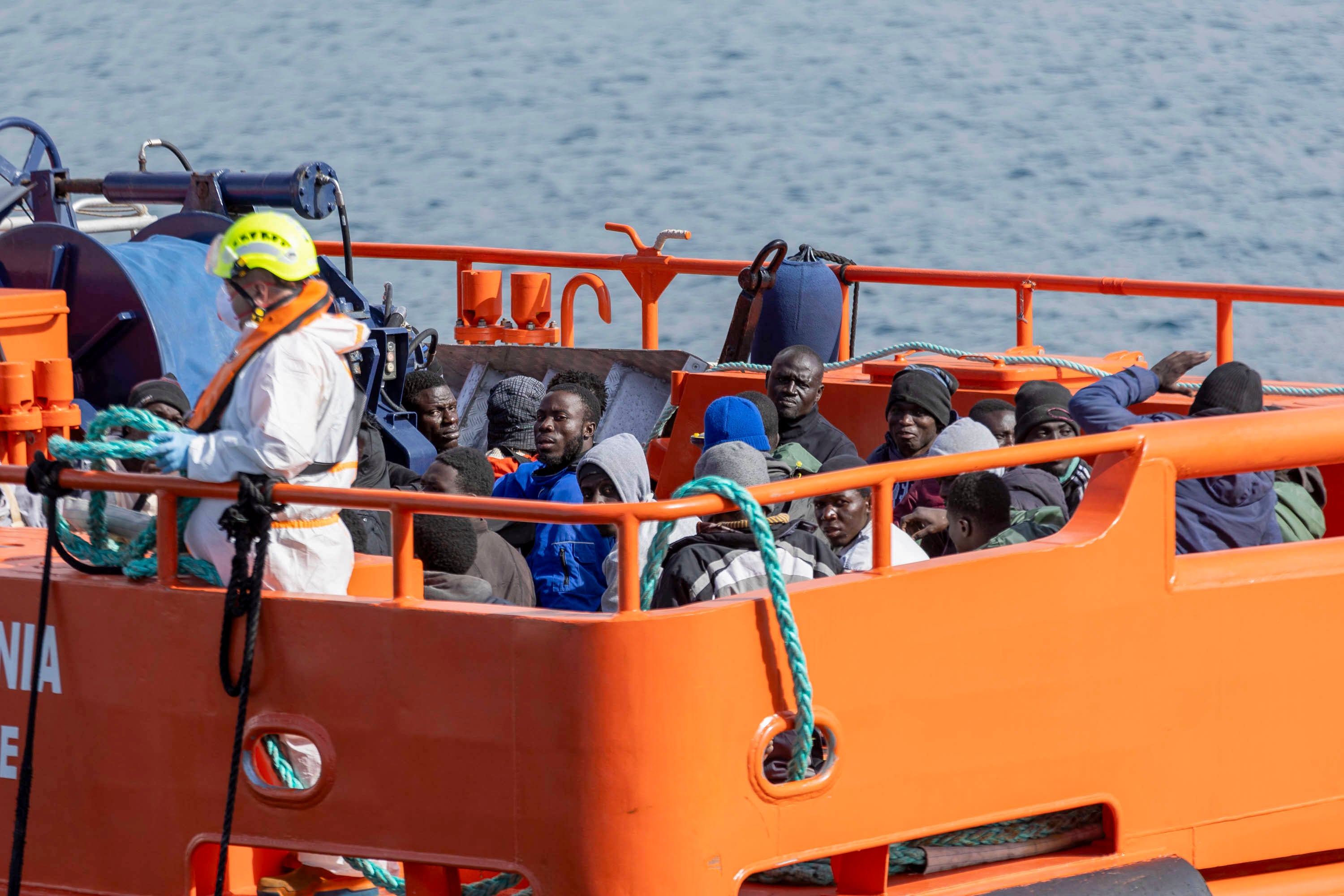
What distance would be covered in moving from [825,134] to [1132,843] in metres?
35.0

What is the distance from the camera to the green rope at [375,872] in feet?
12.6

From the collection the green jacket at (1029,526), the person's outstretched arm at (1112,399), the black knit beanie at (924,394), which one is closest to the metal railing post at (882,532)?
the green jacket at (1029,526)

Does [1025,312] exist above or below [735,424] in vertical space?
above

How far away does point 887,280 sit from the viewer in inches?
370

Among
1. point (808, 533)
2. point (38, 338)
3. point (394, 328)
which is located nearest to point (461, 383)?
point (394, 328)

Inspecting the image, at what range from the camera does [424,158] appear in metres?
37.7

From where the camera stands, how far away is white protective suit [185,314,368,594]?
3.72m

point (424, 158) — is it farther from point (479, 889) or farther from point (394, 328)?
point (479, 889)

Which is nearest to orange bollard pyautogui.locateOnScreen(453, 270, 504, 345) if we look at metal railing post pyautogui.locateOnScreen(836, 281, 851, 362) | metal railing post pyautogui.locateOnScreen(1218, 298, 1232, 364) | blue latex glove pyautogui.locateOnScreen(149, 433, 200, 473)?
metal railing post pyautogui.locateOnScreen(836, 281, 851, 362)

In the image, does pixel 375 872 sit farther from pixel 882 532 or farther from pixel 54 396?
pixel 54 396

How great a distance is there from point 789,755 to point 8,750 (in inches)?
77.8

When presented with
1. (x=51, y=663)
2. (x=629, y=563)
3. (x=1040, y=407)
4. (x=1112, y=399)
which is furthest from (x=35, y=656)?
(x=1040, y=407)

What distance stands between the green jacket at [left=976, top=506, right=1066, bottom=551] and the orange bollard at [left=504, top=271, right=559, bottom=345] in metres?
5.71

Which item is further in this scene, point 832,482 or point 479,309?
point 479,309
